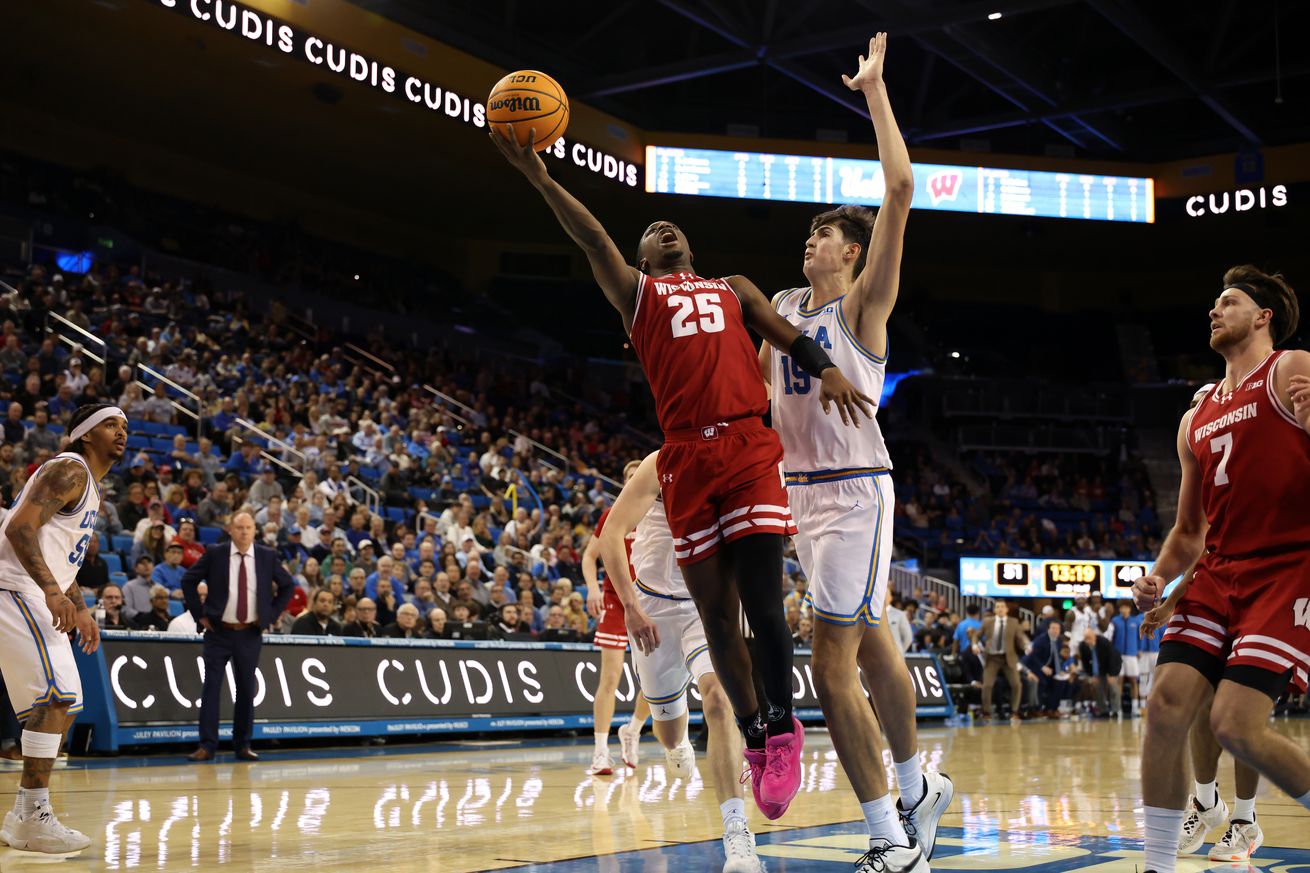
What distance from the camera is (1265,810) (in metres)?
7.89

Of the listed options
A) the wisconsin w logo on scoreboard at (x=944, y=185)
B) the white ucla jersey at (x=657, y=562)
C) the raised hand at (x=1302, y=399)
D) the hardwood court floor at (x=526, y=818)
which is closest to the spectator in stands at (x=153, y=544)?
the hardwood court floor at (x=526, y=818)

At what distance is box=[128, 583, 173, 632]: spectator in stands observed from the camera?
1245cm

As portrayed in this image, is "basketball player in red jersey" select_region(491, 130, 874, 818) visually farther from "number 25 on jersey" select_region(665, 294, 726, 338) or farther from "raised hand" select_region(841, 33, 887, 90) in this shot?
"raised hand" select_region(841, 33, 887, 90)

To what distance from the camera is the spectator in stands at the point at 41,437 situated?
14992 millimetres

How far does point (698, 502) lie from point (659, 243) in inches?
44.6

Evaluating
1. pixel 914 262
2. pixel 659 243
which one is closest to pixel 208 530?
pixel 659 243

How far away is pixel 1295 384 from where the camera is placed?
463 centimetres

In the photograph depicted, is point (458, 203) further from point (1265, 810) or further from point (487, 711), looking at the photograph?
point (1265, 810)

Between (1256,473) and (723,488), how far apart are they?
1963mm

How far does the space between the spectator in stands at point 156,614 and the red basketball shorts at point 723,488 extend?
9.04 metres

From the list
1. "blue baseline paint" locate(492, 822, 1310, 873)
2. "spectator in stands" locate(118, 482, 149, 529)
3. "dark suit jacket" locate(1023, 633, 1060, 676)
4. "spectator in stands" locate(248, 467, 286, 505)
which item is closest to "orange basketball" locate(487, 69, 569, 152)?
"blue baseline paint" locate(492, 822, 1310, 873)

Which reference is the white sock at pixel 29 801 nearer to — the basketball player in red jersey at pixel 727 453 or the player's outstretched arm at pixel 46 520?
the player's outstretched arm at pixel 46 520

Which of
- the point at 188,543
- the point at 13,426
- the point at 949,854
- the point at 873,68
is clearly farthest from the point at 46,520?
the point at 13,426

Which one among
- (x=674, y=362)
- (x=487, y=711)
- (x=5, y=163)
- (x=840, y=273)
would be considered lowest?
(x=487, y=711)
